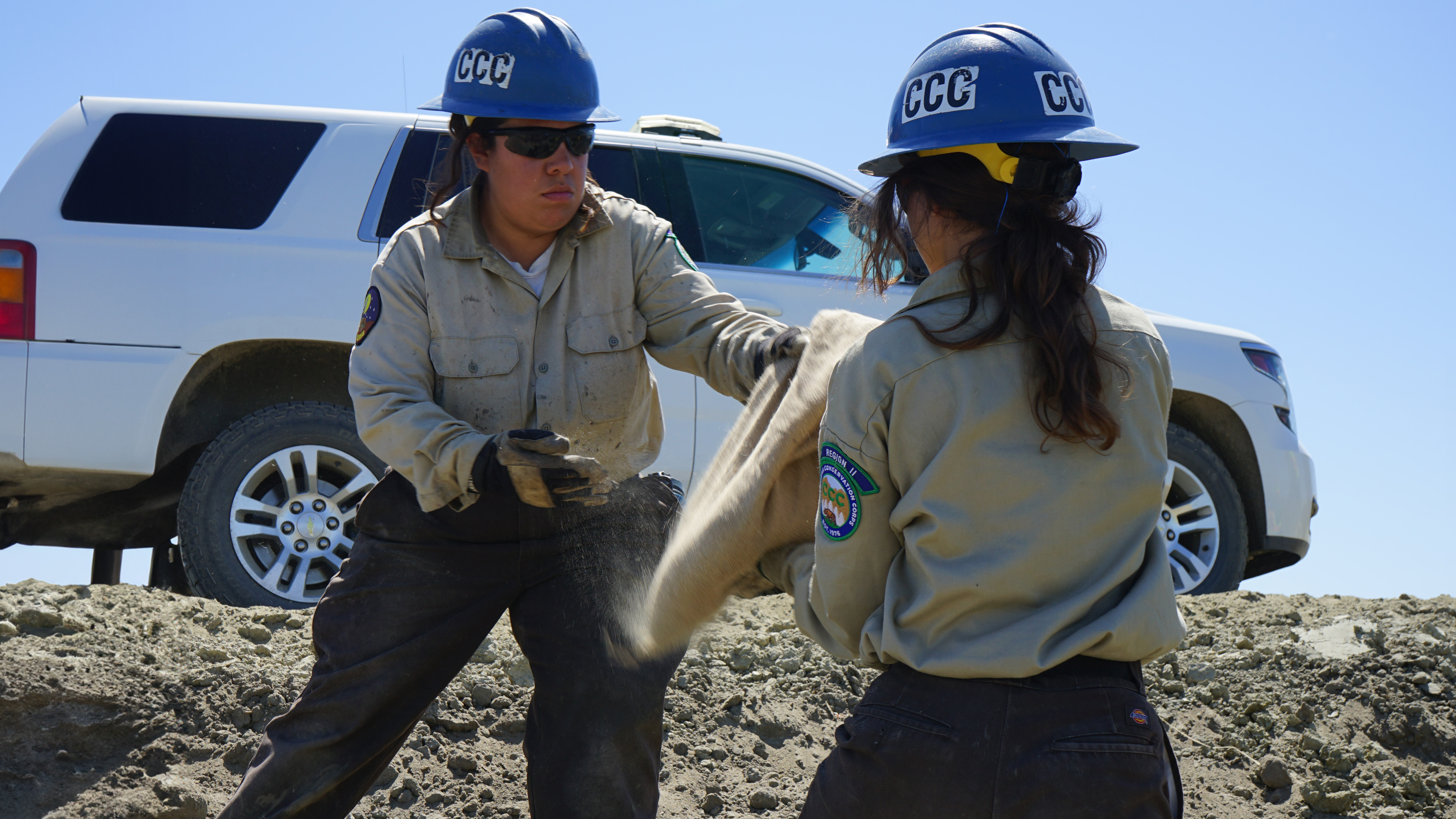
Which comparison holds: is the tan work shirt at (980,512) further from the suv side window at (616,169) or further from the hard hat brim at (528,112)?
the suv side window at (616,169)

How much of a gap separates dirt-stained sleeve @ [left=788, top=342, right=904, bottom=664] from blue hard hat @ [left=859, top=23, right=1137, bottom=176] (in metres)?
0.43

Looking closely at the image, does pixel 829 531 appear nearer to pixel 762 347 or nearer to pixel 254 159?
pixel 762 347

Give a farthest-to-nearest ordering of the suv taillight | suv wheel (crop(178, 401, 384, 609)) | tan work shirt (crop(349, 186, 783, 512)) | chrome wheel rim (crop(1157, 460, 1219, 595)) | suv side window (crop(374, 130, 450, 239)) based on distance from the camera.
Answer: chrome wheel rim (crop(1157, 460, 1219, 595)), suv side window (crop(374, 130, 450, 239)), suv wheel (crop(178, 401, 384, 609)), the suv taillight, tan work shirt (crop(349, 186, 783, 512))

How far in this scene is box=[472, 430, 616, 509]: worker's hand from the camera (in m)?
2.69

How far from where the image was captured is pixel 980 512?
1830 millimetres

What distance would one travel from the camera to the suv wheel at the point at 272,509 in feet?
17.3

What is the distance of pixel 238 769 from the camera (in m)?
4.34

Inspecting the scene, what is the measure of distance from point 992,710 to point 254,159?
15.8ft

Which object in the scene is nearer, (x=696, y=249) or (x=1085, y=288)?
(x=1085, y=288)

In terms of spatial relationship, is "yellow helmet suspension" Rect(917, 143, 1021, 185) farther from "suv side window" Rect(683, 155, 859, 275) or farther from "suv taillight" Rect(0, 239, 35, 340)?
"suv taillight" Rect(0, 239, 35, 340)

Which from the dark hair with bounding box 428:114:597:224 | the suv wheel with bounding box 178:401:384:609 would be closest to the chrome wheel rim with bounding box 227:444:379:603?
the suv wheel with bounding box 178:401:384:609

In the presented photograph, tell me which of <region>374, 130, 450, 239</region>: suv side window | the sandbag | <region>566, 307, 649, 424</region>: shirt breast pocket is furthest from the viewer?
<region>374, 130, 450, 239</region>: suv side window

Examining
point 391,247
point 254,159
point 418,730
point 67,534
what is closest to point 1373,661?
point 418,730

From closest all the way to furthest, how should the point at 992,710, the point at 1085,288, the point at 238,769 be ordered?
the point at 992,710
the point at 1085,288
the point at 238,769
